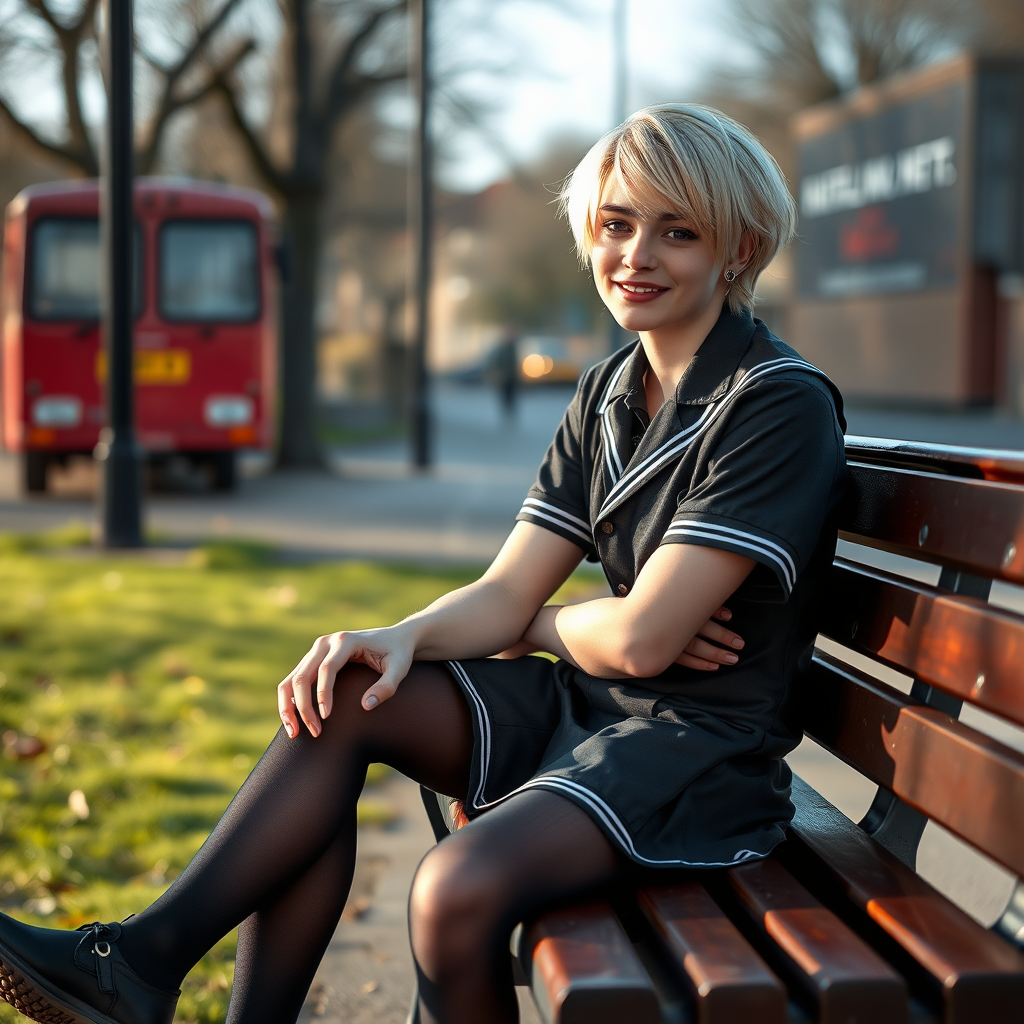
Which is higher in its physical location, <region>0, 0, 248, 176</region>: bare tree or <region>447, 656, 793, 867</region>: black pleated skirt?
<region>0, 0, 248, 176</region>: bare tree

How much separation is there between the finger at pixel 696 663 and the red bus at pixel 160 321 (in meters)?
11.0

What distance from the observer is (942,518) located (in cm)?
205

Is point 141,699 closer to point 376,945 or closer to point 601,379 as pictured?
point 376,945

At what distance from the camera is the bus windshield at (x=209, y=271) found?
43.4 feet

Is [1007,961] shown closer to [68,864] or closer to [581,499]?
[581,499]

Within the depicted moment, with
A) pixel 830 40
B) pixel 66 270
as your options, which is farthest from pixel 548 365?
pixel 66 270

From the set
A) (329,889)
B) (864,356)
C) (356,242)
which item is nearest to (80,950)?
(329,889)

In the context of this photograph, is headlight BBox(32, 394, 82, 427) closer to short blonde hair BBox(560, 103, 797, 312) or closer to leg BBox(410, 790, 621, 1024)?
short blonde hair BBox(560, 103, 797, 312)

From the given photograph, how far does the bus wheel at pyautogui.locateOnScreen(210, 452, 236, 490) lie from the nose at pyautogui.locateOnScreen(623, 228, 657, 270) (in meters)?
11.1

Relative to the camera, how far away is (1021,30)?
113ft

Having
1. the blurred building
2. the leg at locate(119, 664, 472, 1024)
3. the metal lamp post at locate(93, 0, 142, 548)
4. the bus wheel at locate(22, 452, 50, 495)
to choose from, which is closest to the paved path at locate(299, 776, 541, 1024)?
the leg at locate(119, 664, 472, 1024)

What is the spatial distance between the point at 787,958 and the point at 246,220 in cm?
1247

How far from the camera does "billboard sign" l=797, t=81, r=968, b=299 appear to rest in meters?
25.6

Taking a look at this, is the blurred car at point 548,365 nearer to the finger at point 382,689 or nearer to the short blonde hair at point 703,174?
the short blonde hair at point 703,174
